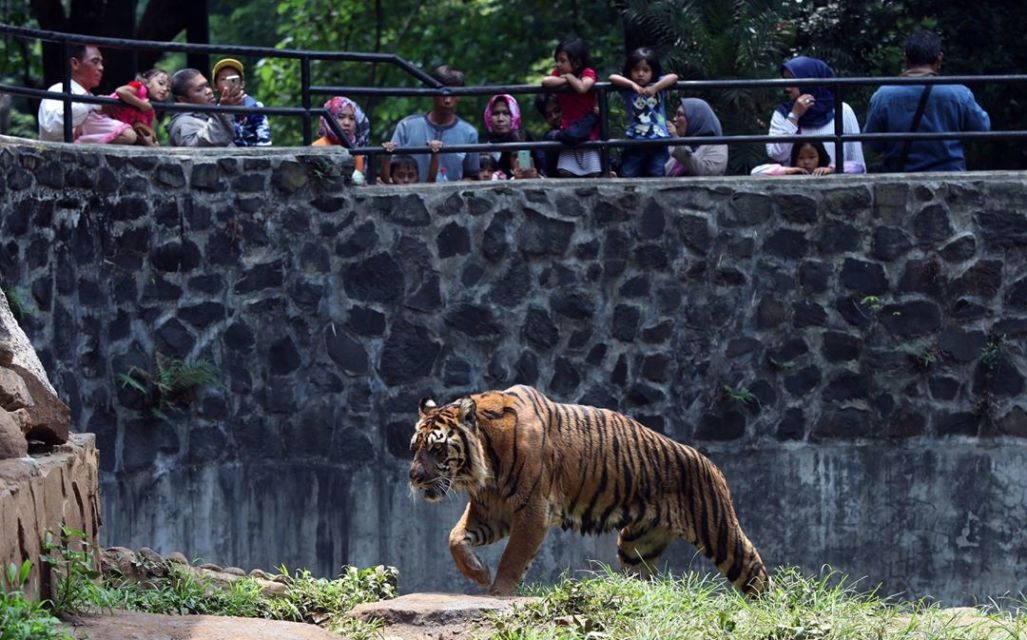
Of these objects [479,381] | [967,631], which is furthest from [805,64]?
[967,631]

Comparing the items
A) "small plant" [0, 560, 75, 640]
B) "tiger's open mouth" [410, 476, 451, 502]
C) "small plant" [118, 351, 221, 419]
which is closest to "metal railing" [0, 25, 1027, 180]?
"small plant" [118, 351, 221, 419]

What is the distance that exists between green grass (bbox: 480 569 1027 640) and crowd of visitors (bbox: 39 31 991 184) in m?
4.32

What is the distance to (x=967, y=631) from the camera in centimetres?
739

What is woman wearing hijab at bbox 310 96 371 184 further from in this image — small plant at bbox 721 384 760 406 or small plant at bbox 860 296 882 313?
small plant at bbox 860 296 882 313

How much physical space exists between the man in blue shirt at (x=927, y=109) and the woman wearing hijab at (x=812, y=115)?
0.19 meters

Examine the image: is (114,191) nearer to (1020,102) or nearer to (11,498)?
(11,498)

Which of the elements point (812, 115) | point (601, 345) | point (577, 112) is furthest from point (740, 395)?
point (577, 112)

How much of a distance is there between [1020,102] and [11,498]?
35.9 feet

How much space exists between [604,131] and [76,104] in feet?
10.6

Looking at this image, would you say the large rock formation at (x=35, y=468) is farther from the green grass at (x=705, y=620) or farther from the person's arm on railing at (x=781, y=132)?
the person's arm on railing at (x=781, y=132)

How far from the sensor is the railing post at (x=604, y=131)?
1148 centimetres

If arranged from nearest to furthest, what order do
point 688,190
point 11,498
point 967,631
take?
point 11,498, point 967,631, point 688,190

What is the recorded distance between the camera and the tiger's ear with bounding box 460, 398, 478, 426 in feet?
28.8

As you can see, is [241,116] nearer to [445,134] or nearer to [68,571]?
[445,134]
